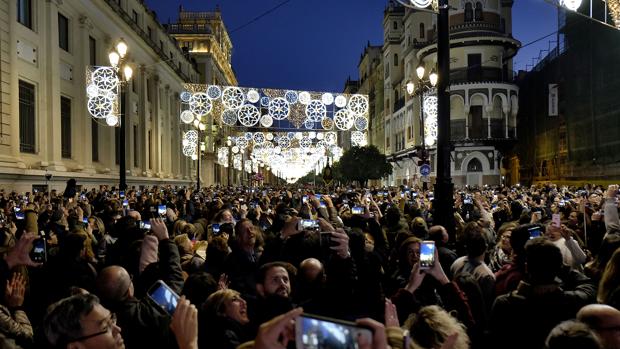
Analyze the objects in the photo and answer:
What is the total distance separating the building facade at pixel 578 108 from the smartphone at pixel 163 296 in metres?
29.2

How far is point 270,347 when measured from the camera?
7.41ft

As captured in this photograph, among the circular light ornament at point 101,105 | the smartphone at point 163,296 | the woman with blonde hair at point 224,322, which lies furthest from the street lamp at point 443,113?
the circular light ornament at point 101,105

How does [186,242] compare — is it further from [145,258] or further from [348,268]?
[348,268]

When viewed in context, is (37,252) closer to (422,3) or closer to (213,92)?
(422,3)

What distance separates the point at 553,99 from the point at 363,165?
2492 centimetres

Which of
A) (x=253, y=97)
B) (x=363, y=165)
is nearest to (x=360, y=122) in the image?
(x=253, y=97)

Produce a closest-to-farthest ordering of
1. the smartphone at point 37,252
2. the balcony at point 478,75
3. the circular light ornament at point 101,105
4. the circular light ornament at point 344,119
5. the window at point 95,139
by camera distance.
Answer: the smartphone at point 37,252 < the circular light ornament at point 101,105 < the circular light ornament at point 344,119 < the window at point 95,139 < the balcony at point 478,75

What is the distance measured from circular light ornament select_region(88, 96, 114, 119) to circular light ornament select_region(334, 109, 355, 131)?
46.0 ft

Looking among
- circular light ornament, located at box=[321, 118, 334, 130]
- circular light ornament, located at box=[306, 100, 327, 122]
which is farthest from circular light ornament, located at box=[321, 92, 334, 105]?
circular light ornament, located at box=[321, 118, 334, 130]

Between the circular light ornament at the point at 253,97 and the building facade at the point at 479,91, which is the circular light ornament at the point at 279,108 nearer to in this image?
the circular light ornament at the point at 253,97

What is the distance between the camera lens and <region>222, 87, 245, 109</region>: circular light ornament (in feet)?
99.2

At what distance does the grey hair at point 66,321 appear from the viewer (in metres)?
3.21

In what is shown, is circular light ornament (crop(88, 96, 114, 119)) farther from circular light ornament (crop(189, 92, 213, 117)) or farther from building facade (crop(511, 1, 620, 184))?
building facade (crop(511, 1, 620, 184))

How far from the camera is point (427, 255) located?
470 cm
